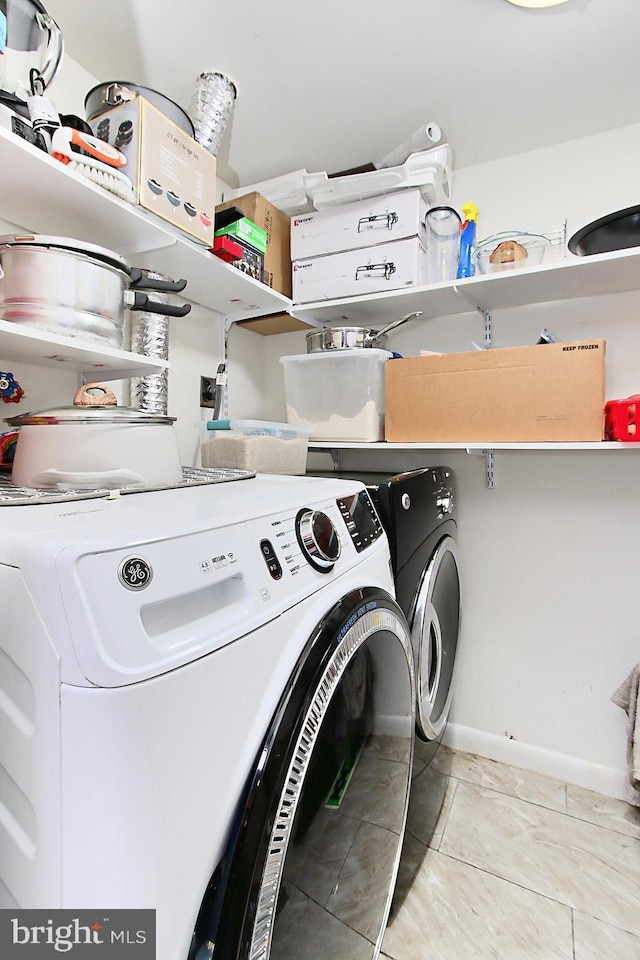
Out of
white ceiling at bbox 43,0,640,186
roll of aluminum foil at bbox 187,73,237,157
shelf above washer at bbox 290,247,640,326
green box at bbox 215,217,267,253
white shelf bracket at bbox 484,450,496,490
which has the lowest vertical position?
white shelf bracket at bbox 484,450,496,490

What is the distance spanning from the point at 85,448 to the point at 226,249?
35.2 inches

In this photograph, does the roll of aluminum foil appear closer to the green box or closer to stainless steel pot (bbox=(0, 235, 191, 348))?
the green box

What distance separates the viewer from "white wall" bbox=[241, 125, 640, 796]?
1.65 meters

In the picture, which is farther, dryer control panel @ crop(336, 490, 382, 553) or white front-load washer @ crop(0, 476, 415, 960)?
dryer control panel @ crop(336, 490, 382, 553)

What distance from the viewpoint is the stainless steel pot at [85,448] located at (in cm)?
85

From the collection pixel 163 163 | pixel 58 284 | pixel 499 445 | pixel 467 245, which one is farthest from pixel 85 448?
pixel 467 245

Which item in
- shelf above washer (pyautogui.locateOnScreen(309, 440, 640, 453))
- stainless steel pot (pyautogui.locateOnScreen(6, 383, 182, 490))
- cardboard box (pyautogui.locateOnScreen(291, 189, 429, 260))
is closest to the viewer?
stainless steel pot (pyautogui.locateOnScreen(6, 383, 182, 490))

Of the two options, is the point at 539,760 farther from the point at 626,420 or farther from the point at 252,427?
the point at 252,427

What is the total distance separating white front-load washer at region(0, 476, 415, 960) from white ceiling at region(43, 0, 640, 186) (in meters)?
1.35

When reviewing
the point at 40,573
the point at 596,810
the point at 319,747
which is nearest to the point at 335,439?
the point at 319,747

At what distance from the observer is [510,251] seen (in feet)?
4.99

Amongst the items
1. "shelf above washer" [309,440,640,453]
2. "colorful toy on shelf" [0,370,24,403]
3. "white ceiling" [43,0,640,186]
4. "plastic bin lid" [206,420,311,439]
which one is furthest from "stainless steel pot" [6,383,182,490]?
"white ceiling" [43,0,640,186]

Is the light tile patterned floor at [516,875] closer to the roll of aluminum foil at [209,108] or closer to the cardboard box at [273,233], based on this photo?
the cardboard box at [273,233]

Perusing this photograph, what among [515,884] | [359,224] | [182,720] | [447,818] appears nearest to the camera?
[182,720]
